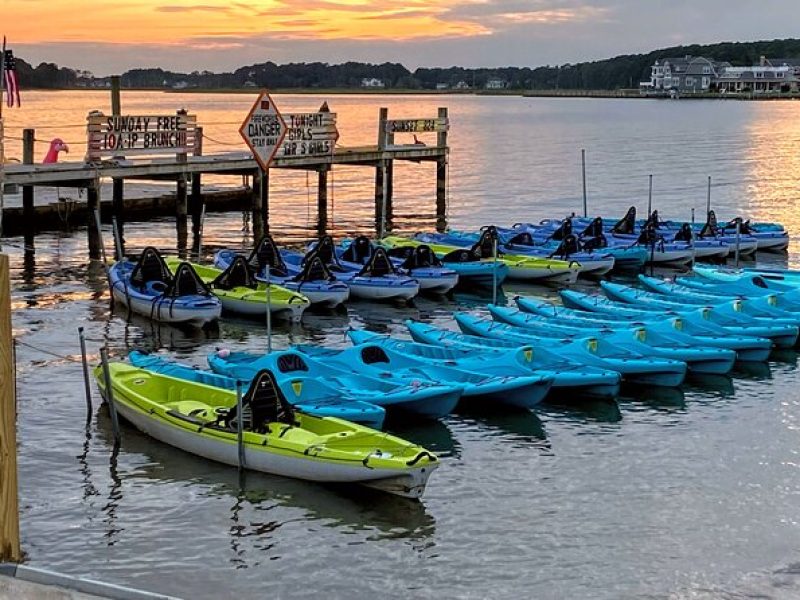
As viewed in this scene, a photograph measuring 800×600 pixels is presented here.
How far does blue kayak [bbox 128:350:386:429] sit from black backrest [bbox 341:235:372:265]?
12935 millimetres

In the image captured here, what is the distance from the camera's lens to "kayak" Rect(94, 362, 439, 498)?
16391 millimetres

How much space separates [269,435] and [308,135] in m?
29.1

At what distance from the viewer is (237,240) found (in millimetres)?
43656

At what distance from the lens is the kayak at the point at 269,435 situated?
16391 millimetres

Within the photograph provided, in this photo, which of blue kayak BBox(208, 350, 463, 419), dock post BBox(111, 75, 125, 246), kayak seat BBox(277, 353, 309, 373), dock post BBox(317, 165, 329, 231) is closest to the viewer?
blue kayak BBox(208, 350, 463, 419)

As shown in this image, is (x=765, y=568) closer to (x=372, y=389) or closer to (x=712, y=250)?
(x=372, y=389)

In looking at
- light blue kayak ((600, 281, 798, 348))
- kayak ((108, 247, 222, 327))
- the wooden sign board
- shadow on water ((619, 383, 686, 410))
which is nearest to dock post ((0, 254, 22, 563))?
shadow on water ((619, 383, 686, 410))

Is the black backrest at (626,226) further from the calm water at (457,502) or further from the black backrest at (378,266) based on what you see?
the calm water at (457,502)

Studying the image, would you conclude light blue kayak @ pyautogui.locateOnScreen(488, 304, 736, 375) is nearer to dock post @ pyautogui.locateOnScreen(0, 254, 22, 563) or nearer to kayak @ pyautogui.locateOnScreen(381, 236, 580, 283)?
kayak @ pyautogui.locateOnScreen(381, 236, 580, 283)

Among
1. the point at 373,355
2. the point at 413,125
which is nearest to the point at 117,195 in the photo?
the point at 413,125

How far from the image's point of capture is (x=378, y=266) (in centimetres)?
3103

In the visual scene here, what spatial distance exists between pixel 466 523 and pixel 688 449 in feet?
17.0

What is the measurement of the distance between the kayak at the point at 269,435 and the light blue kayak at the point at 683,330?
9.12 meters

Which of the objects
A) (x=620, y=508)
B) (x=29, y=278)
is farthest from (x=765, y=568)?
(x=29, y=278)
